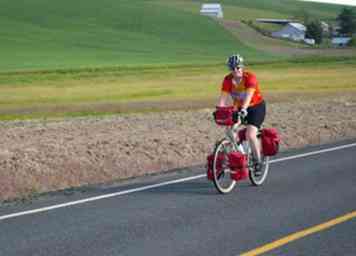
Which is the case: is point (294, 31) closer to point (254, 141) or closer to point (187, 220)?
point (254, 141)

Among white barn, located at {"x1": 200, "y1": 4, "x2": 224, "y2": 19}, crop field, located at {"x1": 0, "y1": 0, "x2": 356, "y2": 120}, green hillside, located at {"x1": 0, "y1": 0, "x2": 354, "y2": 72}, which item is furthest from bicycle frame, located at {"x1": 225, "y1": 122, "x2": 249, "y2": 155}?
white barn, located at {"x1": 200, "y1": 4, "x2": 224, "y2": 19}

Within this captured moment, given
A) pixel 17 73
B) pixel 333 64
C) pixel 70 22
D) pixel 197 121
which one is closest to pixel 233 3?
pixel 70 22

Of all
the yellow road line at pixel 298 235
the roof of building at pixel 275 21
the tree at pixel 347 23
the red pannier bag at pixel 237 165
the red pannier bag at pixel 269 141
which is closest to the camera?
the yellow road line at pixel 298 235


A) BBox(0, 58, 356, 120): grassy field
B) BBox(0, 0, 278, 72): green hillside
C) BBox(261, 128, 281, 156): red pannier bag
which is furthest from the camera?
BBox(0, 0, 278, 72): green hillside

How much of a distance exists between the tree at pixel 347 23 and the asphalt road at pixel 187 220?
13902cm

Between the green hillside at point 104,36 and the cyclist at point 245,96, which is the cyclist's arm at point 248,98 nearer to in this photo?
the cyclist at point 245,96

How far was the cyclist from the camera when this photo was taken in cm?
1087

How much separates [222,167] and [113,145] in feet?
13.7

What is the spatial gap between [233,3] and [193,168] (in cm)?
Result: 14737

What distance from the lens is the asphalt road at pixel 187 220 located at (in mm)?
7840

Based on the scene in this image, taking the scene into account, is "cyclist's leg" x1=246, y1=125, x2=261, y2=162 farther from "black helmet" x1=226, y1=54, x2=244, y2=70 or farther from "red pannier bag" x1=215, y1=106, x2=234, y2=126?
"black helmet" x1=226, y1=54, x2=244, y2=70

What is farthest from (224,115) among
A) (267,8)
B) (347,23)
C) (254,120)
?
(267,8)

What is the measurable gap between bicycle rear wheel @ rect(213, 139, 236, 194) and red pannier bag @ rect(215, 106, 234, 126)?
0.29m

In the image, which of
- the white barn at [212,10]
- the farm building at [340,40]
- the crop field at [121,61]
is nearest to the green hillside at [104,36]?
the crop field at [121,61]
